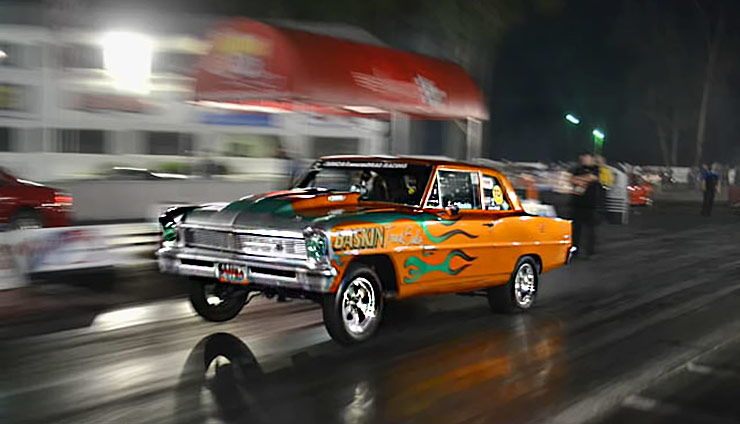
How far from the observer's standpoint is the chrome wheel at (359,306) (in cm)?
725

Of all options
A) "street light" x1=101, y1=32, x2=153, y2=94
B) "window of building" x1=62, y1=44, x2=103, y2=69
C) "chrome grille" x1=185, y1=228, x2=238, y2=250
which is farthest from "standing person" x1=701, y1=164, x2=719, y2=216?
"chrome grille" x1=185, y1=228, x2=238, y2=250

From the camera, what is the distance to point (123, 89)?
66.8ft

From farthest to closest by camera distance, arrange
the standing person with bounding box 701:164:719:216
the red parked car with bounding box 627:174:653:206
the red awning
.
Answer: the red parked car with bounding box 627:174:653:206 → the standing person with bounding box 701:164:719:216 → the red awning

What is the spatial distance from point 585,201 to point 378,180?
6.98 m

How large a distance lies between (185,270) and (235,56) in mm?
8651

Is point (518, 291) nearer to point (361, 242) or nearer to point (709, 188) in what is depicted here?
point (361, 242)

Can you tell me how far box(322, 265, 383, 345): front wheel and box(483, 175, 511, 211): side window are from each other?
1.93 meters

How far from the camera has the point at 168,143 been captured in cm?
2166

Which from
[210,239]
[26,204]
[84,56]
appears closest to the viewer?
[210,239]

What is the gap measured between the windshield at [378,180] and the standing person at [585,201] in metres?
6.73

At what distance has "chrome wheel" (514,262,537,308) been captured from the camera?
9273 millimetres

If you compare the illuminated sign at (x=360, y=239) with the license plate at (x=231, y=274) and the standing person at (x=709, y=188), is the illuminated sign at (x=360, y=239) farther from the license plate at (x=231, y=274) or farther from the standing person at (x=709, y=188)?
the standing person at (x=709, y=188)

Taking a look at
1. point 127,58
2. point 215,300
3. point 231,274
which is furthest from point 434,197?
point 127,58

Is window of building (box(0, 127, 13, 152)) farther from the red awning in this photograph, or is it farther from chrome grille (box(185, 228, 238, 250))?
chrome grille (box(185, 228, 238, 250))
